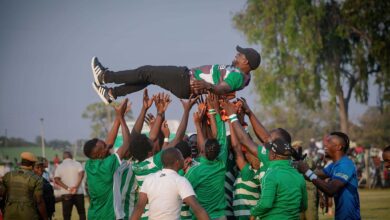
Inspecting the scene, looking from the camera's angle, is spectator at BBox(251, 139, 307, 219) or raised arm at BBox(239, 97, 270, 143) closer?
spectator at BBox(251, 139, 307, 219)

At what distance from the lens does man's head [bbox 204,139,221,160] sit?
11.3m

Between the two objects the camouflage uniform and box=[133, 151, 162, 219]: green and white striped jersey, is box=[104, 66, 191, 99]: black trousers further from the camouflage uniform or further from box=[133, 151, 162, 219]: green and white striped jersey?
the camouflage uniform

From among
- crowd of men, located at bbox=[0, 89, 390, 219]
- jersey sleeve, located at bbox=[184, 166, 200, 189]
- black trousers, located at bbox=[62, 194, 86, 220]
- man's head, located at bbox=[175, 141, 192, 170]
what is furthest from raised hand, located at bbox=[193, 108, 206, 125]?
black trousers, located at bbox=[62, 194, 86, 220]

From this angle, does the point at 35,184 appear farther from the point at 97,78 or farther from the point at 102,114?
the point at 102,114

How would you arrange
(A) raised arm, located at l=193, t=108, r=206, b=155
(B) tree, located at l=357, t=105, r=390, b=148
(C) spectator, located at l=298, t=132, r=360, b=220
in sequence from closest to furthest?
(C) spectator, located at l=298, t=132, r=360, b=220, (A) raised arm, located at l=193, t=108, r=206, b=155, (B) tree, located at l=357, t=105, r=390, b=148

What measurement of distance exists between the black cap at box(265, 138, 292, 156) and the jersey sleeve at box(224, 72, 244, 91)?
144cm

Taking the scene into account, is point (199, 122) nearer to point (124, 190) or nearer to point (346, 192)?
point (124, 190)

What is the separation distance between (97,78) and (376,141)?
6634 cm

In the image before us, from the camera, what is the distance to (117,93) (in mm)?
12461

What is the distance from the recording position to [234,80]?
11555 mm

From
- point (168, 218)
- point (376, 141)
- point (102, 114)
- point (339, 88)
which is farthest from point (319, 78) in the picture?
point (102, 114)

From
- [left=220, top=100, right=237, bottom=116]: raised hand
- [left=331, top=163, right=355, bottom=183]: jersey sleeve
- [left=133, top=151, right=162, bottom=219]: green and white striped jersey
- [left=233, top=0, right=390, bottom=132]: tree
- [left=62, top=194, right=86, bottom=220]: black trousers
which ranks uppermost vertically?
[left=233, top=0, right=390, bottom=132]: tree

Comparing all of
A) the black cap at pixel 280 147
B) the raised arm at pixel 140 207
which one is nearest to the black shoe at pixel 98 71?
the raised arm at pixel 140 207

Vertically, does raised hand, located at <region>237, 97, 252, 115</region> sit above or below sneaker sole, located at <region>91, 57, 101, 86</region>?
below
